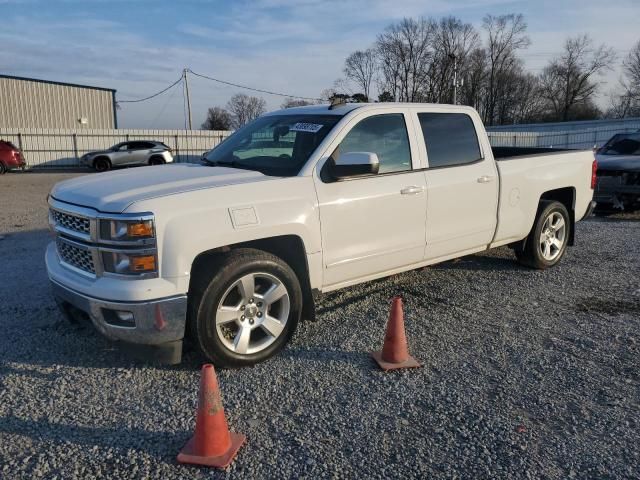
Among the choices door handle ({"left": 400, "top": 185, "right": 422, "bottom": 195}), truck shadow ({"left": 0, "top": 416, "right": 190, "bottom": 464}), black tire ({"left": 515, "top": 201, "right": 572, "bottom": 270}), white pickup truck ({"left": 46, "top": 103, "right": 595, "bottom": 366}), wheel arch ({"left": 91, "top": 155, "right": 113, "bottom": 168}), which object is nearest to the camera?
truck shadow ({"left": 0, "top": 416, "right": 190, "bottom": 464})

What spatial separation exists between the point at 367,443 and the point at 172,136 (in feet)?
100

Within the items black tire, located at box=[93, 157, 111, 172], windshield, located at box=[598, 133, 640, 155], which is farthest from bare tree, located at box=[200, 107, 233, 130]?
windshield, located at box=[598, 133, 640, 155]

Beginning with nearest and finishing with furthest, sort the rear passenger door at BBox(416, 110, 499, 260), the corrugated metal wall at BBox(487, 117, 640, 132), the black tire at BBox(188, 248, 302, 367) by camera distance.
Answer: the black tire at BBox(188, 248, 302, 367) → the rear passenger door at BBox(416, 110, 499, 260) → the corrugated metal wall at BBox(487, 117, 640, 132)

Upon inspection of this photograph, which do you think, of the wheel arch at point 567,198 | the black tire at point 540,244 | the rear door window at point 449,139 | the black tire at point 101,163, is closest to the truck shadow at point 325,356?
the rear door window at point 449,139

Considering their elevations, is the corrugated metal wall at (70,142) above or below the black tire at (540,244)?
above

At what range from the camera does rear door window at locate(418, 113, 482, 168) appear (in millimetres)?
4930

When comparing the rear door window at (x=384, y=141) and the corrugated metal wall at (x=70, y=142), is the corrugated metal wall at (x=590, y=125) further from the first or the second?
the rear door window at (x=384, y=141)

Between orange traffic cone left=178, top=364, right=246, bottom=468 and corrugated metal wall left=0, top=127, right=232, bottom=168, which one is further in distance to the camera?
corrugated metal wall left=0, top=127, right=232, bottom=168

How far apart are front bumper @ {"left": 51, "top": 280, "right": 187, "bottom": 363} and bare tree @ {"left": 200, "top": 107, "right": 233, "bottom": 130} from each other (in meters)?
67.7

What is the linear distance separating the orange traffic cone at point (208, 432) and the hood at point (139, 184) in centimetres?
124

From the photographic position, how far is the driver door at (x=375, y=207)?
4137 millimetres

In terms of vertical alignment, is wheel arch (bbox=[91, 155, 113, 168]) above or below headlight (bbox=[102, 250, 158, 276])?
above

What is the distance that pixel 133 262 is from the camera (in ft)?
10.8

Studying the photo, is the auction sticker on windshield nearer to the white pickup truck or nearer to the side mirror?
the white pickup truck
